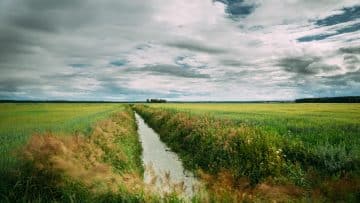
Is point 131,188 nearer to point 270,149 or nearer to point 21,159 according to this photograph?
point 21,159

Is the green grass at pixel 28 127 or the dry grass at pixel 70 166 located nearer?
the dry grass at pixel 70 166

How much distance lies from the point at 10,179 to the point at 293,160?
29.1 ft

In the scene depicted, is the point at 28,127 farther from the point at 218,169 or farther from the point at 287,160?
the point at 287,160

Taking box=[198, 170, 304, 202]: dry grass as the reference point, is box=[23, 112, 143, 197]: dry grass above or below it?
above

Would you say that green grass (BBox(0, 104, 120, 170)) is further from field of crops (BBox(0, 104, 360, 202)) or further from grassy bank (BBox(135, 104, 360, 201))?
grassy bank (BBox(135, 104, 360, 201))

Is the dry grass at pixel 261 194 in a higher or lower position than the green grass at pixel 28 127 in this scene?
lower

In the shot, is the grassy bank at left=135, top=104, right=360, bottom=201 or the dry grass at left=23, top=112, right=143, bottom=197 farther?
the grassy bank at left=135, top=104, right=360, bottom=201

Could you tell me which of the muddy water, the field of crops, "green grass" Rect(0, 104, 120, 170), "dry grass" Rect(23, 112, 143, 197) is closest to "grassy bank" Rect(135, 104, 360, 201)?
the field of crops

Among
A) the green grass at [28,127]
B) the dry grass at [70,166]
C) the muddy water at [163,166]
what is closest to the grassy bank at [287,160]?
the muddy water at [163,166]

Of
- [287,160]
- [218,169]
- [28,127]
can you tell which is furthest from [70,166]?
[28,127]

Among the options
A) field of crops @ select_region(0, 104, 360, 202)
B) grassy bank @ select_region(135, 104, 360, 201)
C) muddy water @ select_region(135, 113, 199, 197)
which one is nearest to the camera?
field of crops @ select_region(0, 104, 360, 202)

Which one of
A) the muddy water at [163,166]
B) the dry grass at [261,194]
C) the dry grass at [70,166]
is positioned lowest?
the muddy water at [163,166]

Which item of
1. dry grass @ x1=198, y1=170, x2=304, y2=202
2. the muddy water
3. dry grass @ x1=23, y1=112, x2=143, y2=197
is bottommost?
the muddy water

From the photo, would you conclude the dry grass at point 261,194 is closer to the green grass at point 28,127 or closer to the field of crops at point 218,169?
the field of crops at point 218,169
